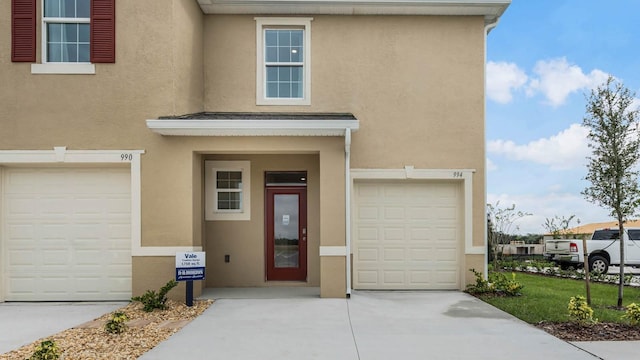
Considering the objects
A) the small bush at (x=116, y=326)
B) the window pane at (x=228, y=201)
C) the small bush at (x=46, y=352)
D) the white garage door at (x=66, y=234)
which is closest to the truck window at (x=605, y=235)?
the window pane at (x=228, y=201)

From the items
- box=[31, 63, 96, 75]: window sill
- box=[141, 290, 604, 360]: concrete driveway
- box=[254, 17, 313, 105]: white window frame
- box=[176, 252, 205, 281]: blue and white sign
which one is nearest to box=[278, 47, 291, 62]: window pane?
box=[254, 17, 313, 105]: white window frame

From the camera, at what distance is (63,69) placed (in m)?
9.37

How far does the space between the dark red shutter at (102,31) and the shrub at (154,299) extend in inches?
176

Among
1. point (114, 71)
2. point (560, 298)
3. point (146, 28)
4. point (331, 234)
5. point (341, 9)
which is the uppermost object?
point (341, 9)

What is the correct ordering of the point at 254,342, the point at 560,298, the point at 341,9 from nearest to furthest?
1. the point at 254,342
2. the point at 560,298
3. the point at 341,9

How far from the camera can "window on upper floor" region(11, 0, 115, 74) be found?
9305 mm

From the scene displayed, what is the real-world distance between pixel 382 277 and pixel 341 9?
20.0 feet

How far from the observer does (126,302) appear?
9523 millimetres

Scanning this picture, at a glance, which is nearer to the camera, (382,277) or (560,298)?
(560,298)

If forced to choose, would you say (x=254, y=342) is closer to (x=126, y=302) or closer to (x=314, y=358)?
(x=314, y=358)

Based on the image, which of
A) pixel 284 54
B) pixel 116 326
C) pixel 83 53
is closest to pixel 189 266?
pixel 116 326

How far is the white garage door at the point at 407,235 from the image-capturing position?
36.0ft

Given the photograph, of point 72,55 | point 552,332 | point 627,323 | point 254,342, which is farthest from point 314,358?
point 72,55

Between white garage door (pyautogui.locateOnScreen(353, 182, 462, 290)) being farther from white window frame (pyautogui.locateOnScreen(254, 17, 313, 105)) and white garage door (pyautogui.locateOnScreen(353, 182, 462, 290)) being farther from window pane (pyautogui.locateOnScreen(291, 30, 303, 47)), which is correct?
window pane (pyautogui.locateOnScreen(291, 30, 303, 47))
